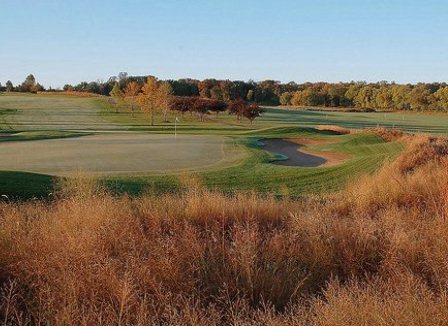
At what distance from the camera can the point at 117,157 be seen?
2547cm

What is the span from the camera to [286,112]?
10575 cm

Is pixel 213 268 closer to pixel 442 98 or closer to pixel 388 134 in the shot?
pixel 388 134

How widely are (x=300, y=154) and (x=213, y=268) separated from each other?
27.1m

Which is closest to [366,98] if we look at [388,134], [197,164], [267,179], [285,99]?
[285,99]

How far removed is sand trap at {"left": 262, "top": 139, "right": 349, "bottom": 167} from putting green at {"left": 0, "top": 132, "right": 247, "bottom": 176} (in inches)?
113

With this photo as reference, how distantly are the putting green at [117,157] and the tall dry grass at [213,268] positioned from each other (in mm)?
9962

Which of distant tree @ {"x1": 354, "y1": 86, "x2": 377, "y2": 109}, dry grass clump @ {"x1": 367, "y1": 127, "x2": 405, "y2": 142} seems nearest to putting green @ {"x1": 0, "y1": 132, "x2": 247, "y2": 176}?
dry grass clump @ {"x1": 367, "y1": 127, "x2": 405, "y2": 142}

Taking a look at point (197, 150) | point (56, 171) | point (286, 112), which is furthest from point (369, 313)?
point (286, 112)

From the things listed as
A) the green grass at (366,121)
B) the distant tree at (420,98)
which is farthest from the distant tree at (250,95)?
the distant tree at (420,98)

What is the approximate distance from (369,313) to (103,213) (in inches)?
200

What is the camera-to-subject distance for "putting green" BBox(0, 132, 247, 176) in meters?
21.2

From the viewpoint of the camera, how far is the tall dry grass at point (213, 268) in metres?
4.75

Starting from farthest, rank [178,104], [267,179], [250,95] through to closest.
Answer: [250,95], [178,104], [267,179]

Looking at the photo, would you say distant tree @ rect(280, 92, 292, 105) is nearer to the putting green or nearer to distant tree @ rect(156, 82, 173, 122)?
distant tree @ rect(156, 82, 173, 122)
